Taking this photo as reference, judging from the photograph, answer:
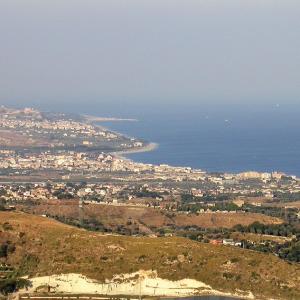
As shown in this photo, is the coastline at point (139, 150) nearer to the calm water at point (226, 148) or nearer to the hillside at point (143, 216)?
the calm water at point (226, 148)

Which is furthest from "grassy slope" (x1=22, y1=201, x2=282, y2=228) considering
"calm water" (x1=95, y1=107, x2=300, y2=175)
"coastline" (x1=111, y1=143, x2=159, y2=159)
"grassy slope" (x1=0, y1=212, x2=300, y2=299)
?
"coastline" (x1=111, y1=143, x2=159, y2=159)

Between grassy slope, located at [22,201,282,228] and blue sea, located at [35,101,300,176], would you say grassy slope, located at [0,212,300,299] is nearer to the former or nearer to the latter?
grassy slope, located at [22,201,282,228]

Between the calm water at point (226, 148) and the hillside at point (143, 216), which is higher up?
the hillside at point (143, 216)

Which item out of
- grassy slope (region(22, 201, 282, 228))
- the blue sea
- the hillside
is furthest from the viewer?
the blue sea

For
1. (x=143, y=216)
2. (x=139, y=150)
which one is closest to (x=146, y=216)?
(x=143, y=216)

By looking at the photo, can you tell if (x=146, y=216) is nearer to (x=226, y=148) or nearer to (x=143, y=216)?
(x=143, y=216)

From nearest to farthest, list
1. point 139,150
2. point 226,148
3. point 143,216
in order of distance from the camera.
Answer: point 143,216 < point 139,150 < point 226,148

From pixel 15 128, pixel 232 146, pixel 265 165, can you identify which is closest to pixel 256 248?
pixel 265 165

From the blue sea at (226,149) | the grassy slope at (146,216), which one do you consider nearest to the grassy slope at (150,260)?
the grassy slope at (146,216)

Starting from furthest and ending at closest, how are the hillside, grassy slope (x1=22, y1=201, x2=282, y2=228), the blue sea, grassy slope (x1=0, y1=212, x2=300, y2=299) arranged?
the blue sea, grassy slope (x1=22, y1=201, x2=282, y2=228), the hillside, grassy slope (x1=0, y1=212, x2=300, y2=299)

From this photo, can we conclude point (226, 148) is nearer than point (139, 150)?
No
